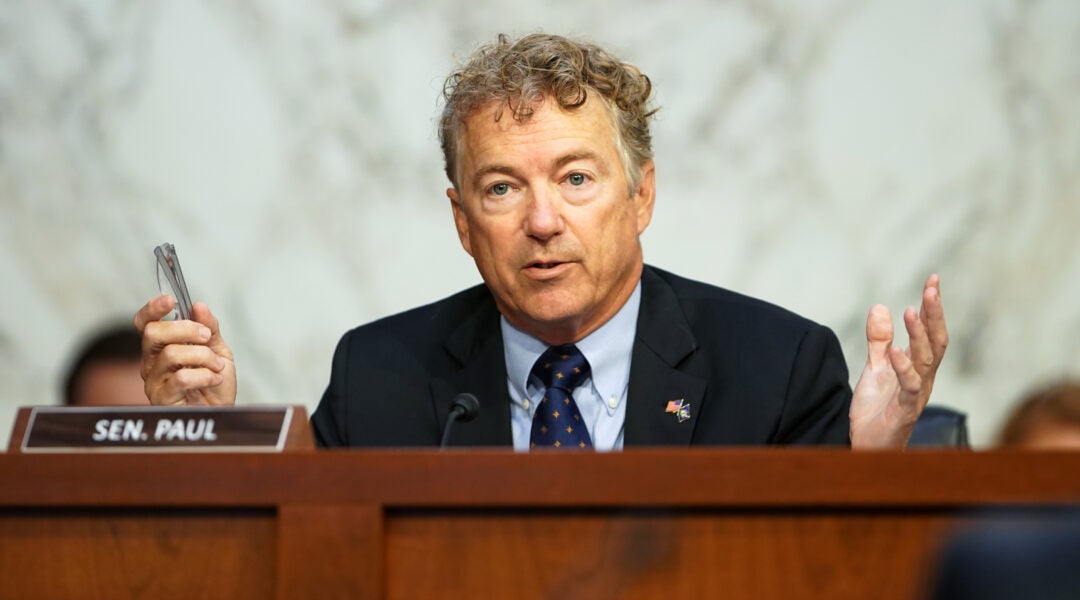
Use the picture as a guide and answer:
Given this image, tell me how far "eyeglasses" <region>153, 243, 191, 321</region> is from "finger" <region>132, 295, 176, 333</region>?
2cm

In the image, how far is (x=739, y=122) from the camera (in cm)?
353

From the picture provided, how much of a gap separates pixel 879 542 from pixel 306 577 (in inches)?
22.7

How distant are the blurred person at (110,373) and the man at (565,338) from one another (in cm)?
61

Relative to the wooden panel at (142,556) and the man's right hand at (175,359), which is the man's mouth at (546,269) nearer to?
the man's right hand at (175,359)

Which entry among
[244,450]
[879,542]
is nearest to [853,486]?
[879,542]

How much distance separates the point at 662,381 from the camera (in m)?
2.28

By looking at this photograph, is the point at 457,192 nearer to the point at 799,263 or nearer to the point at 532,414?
the point at 532,414

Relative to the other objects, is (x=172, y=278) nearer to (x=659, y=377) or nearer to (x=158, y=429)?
(x=158, y=429)

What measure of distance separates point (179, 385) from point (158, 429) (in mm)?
535

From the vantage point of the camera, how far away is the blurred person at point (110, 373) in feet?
9.39

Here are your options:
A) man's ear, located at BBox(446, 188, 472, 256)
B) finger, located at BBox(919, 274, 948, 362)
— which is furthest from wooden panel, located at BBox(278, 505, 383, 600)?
man's ear, located at BBox(446, 188, 472, 256)

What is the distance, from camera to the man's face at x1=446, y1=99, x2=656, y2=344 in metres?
2.31

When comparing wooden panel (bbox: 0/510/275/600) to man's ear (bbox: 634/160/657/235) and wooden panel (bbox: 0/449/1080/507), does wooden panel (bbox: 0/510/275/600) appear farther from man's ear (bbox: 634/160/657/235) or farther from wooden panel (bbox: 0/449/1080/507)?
man's ear (bbox: 634/160/657/235)

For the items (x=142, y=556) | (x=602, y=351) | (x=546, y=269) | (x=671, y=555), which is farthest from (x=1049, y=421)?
(x=142, y=556)
